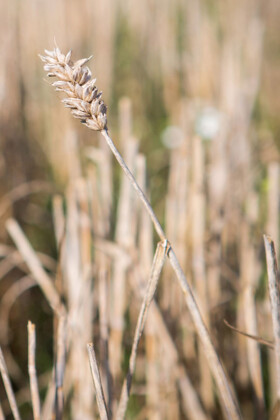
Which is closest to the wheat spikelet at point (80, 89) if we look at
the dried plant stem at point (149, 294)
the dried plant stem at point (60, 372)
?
the dried plant stem at point (149, 294)

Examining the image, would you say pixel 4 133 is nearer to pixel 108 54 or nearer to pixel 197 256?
pixel 197 256

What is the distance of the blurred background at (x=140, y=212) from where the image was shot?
64 cm

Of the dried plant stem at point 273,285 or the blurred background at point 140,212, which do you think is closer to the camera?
the dried plant stem at point 273,285

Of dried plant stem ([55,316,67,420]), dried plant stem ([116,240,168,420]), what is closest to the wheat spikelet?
dried plant stem ([116,240,168,420])

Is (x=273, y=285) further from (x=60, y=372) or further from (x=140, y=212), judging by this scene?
(x=140, y=212)

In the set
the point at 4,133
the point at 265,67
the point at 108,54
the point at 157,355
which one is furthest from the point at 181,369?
the point at 265,67

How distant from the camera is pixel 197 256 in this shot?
68cm

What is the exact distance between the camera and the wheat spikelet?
31 cm

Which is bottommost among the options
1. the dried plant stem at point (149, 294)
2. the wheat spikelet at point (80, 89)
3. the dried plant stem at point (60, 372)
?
the dried plant stem at point (60, 372)

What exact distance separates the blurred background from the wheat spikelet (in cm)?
25

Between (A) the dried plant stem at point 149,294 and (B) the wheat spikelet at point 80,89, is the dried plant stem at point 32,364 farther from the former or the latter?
(B) the wheat spikelet at point 80,89

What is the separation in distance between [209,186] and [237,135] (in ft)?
0.52

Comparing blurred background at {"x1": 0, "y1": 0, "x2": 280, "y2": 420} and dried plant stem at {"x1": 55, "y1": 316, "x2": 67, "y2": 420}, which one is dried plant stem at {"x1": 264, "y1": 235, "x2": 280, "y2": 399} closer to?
blurred background at {"x1": 0, "y1": 0, "x2": 280, "y2": 420}

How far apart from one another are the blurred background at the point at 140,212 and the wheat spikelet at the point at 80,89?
248 millimetres
